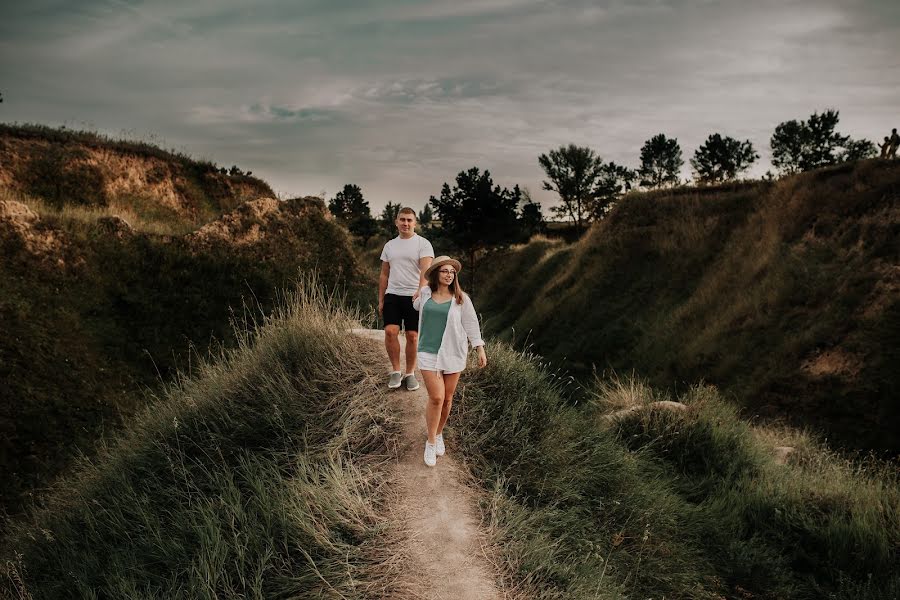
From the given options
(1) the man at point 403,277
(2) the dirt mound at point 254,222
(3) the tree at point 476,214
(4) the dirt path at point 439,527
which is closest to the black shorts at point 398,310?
(1) the man at point 403,277

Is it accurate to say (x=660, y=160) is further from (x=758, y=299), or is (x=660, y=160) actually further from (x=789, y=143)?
(x=758, y=299)

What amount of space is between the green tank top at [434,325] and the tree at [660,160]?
7220cm

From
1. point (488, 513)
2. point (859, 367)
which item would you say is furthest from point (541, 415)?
point (859, 367)

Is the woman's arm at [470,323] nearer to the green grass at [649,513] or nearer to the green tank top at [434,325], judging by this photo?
the green tank top at [434,325]

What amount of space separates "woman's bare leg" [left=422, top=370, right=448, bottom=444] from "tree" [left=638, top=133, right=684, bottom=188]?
2847 inches

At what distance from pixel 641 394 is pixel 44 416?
12.5 meters

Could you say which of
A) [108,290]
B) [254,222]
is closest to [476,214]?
[254,222]

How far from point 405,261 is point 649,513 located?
4.08 metres

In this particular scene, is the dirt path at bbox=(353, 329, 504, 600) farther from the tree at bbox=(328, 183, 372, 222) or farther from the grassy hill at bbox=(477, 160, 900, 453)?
the tree at bbox=(328, 183, 372, 222)

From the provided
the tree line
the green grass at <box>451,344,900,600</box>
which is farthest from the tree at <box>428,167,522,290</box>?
the green grass at <box>451,344,900,600</box>

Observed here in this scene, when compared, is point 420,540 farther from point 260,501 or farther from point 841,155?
point 841,155

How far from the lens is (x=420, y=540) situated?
15.1 ft

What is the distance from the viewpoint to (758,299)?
54.4ft

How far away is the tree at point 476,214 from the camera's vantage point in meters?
36.9
